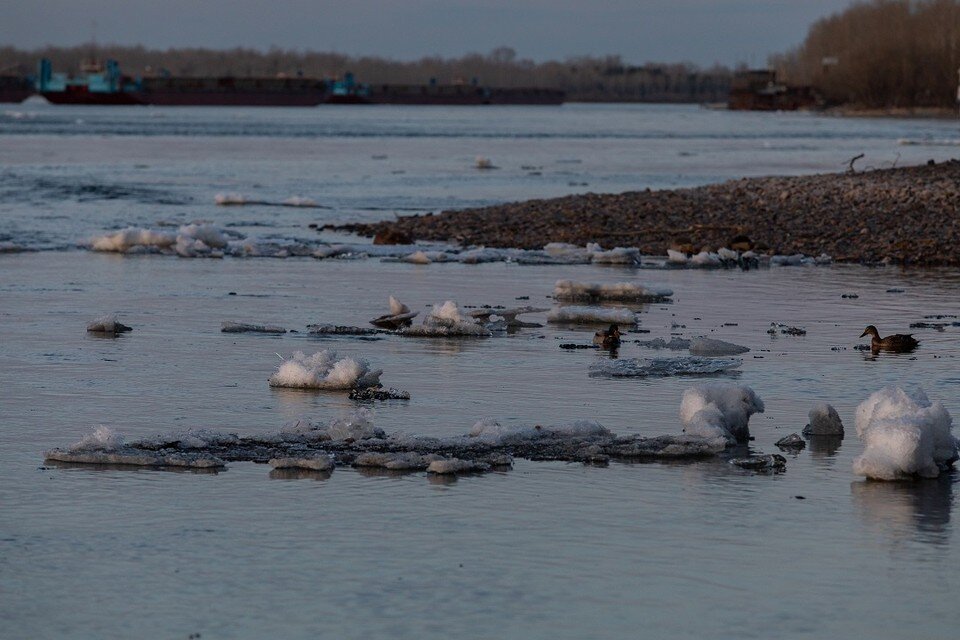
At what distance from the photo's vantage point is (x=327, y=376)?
10.5 m

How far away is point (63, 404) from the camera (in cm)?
980

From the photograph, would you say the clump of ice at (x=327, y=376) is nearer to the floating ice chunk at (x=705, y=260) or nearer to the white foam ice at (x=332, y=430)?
the white foam ice at (x=332, y=430)

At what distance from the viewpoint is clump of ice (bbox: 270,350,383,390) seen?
34.3 ft

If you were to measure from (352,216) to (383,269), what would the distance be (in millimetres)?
9733

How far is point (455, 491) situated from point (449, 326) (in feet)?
18.3

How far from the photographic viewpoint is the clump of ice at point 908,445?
7.93 meters

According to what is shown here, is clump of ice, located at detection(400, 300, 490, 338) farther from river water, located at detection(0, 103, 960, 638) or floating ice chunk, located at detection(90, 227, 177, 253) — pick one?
floating ice chunk, located at detection(90, 227, 177, 253)

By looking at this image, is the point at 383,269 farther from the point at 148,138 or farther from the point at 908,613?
the point at 148,138

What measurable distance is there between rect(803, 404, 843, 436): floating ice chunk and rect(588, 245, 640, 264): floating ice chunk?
11.6 meters

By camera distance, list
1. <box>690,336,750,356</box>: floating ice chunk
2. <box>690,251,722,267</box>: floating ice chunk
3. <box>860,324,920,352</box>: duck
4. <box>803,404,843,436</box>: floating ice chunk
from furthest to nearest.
Answer: <box>690,251,722,267</box>: floating ice chunk → <box>860,324,920,352</box>: duck → <box>690,336,750,356</box>: floating ice chunk → <box>803,404,843,436</box>: floating ice chunk

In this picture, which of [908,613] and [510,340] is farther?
[510,340]

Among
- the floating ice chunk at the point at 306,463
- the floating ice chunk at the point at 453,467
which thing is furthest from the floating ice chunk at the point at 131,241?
the floating ice chunk at the point at 453,467

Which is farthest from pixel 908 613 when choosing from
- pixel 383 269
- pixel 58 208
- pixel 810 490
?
pixel 58 208

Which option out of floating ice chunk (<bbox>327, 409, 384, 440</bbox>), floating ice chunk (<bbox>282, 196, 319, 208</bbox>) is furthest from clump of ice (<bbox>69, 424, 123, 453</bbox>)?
floating ice chunk (<bbox>282, 196, 319, 208</bbox>)
